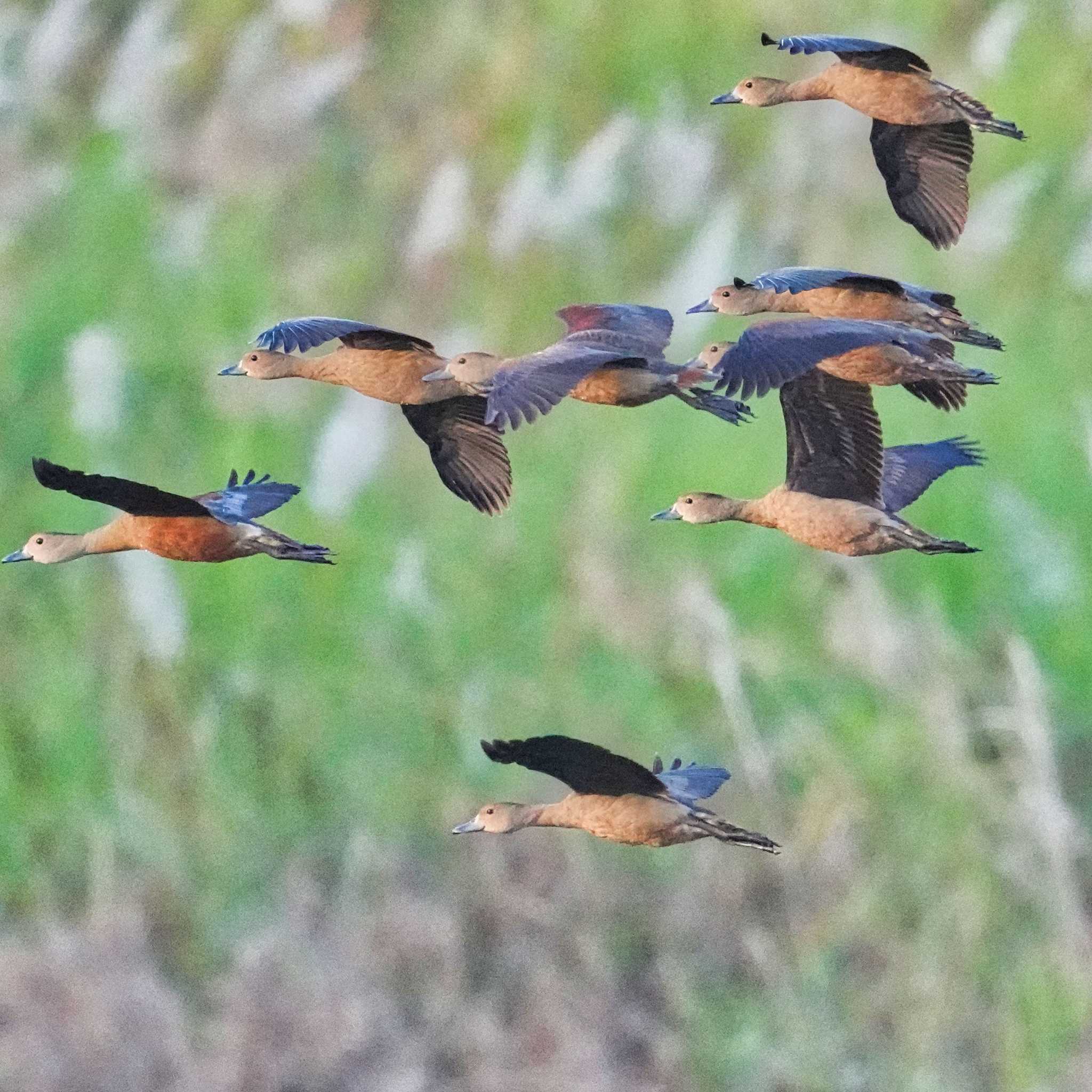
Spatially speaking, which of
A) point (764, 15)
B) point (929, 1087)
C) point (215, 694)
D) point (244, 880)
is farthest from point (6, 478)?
point (929, 1087)

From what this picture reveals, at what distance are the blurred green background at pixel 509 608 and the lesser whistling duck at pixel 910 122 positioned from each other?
6.66 meters

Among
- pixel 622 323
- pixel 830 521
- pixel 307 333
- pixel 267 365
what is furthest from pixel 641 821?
pixel 267 365

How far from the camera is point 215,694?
15.7m

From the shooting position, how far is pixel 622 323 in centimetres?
697

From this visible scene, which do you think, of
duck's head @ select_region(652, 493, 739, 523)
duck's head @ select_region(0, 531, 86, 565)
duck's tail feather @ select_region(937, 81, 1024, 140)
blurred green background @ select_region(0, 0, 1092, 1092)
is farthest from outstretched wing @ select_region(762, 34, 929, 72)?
blurred green background @ select_region(0, 0, 1092, 1092)

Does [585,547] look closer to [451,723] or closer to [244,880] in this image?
[451,723]

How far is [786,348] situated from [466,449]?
144 centimetres

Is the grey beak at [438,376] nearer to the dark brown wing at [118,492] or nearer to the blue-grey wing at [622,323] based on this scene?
the blue-grey wing at [622,323]

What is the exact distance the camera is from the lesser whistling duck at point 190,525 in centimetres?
636

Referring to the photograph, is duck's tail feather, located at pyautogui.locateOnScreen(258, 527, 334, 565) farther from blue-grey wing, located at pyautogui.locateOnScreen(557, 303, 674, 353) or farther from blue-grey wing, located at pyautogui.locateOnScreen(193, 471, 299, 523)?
blue-grey wing, located at pyautogui.locateOnScreen(557, 303, 674, 353)

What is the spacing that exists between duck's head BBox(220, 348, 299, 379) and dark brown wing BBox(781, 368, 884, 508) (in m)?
1.47

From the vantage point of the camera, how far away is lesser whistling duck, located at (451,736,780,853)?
638cm

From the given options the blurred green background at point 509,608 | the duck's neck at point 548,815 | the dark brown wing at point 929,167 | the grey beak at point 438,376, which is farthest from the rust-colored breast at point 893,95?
the blurred green background at point 509,608

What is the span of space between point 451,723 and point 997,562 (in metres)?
3.48
